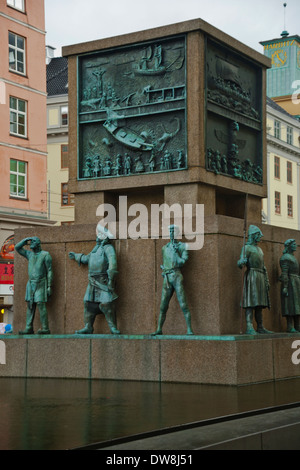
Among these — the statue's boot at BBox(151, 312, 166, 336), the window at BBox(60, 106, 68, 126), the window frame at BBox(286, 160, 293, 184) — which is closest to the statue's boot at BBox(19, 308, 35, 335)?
the statue's boot at BBox(151, 312, 166, 336)

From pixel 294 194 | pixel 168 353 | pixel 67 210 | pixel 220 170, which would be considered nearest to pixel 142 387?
pixel 168 353

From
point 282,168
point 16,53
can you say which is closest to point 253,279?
point 16,53

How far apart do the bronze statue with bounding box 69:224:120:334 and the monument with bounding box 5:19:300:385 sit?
297 mm

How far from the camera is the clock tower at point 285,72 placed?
71250mm

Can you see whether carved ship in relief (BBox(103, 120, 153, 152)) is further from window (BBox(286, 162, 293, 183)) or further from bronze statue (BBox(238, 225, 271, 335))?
window (BBox(286, 162, 293, 183))

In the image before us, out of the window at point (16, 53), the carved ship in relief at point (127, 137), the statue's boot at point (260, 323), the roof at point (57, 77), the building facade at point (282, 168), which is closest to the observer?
the statue's boot at point (260, 323)

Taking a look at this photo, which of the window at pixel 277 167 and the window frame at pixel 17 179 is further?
the window at pixel 277 167

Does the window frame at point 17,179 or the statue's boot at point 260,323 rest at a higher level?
the window frame at point 17,179

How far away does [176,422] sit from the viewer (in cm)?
908

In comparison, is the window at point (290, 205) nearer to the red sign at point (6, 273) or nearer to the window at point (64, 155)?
the window at point (64, 155)

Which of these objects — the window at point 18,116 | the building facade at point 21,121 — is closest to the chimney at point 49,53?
the building facade at point 21,121

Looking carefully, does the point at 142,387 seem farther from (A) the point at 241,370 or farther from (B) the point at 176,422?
(B) the point at 176,422

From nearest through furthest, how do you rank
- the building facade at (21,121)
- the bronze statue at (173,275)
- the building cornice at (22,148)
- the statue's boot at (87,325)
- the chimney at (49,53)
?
1. the bronze statue at (173,275)
2. the statue's boot at (87,325)
3. the building facade at (21,121)
4. the building cornice at (22,148)
5. the chimney at (49,53)

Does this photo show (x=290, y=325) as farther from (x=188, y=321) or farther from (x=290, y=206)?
(x=290, y=206)
